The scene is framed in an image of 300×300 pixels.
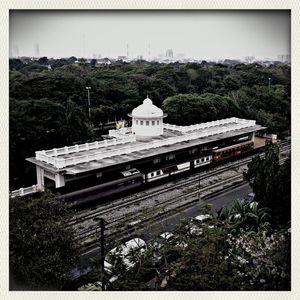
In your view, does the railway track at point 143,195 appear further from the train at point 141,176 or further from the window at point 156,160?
the window at point 156,160

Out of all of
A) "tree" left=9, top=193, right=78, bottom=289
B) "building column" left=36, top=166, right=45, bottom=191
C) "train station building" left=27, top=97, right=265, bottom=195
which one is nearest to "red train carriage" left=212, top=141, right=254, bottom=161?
"train station building" left=27, top=97, right=265, bottom=195

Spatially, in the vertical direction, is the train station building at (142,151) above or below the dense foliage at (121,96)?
below

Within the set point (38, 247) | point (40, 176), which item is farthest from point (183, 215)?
point (38, 247)

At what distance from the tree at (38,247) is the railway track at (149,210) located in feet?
3.97

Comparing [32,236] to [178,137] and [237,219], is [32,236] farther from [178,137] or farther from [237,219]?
[178,137]

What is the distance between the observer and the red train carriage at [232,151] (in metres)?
19.3

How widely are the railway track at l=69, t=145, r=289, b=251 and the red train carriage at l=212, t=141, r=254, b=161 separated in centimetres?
43

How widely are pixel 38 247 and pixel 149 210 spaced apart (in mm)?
3707

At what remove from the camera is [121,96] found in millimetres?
23422

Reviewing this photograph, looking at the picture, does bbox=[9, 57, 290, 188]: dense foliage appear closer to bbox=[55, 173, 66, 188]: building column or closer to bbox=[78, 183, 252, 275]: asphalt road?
bbox=[55, 173, 66, 188]: building column

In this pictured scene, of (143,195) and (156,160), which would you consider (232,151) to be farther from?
(143,195)

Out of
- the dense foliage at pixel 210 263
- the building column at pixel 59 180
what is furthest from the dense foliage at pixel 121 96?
the dense foliage at pixel 210 263

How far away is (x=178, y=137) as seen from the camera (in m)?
18.8

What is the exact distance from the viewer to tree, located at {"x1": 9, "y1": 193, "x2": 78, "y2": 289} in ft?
33.2
